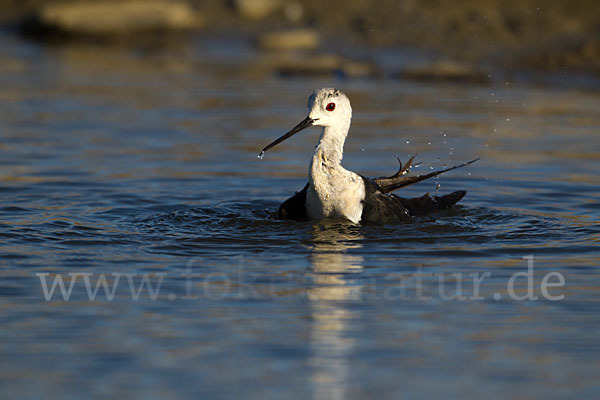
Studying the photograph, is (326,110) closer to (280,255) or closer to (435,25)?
(280,255)

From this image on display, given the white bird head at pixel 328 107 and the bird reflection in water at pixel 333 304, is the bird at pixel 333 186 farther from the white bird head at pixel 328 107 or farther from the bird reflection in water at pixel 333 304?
the bird reflection in water at pixel 333 304

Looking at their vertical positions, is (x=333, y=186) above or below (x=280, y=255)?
above

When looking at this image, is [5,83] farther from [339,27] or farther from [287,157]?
[339,27]

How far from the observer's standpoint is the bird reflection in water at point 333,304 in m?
5.50

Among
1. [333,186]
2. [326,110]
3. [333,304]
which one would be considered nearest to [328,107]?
[326,110]

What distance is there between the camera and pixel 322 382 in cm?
541

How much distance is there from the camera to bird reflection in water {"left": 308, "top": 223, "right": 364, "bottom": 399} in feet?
18.1

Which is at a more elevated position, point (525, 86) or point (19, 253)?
point (525, 86)

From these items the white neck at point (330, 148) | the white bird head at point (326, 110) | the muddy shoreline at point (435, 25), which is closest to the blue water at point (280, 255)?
the white neck at point (330, 148)

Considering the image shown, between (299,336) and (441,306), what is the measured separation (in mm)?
1084

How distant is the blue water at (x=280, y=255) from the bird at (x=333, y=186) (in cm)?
14

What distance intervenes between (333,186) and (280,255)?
1074 millimetres

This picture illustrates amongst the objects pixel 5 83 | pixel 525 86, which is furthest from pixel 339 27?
pixel 5 83

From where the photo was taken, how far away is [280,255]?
26.5 feet
